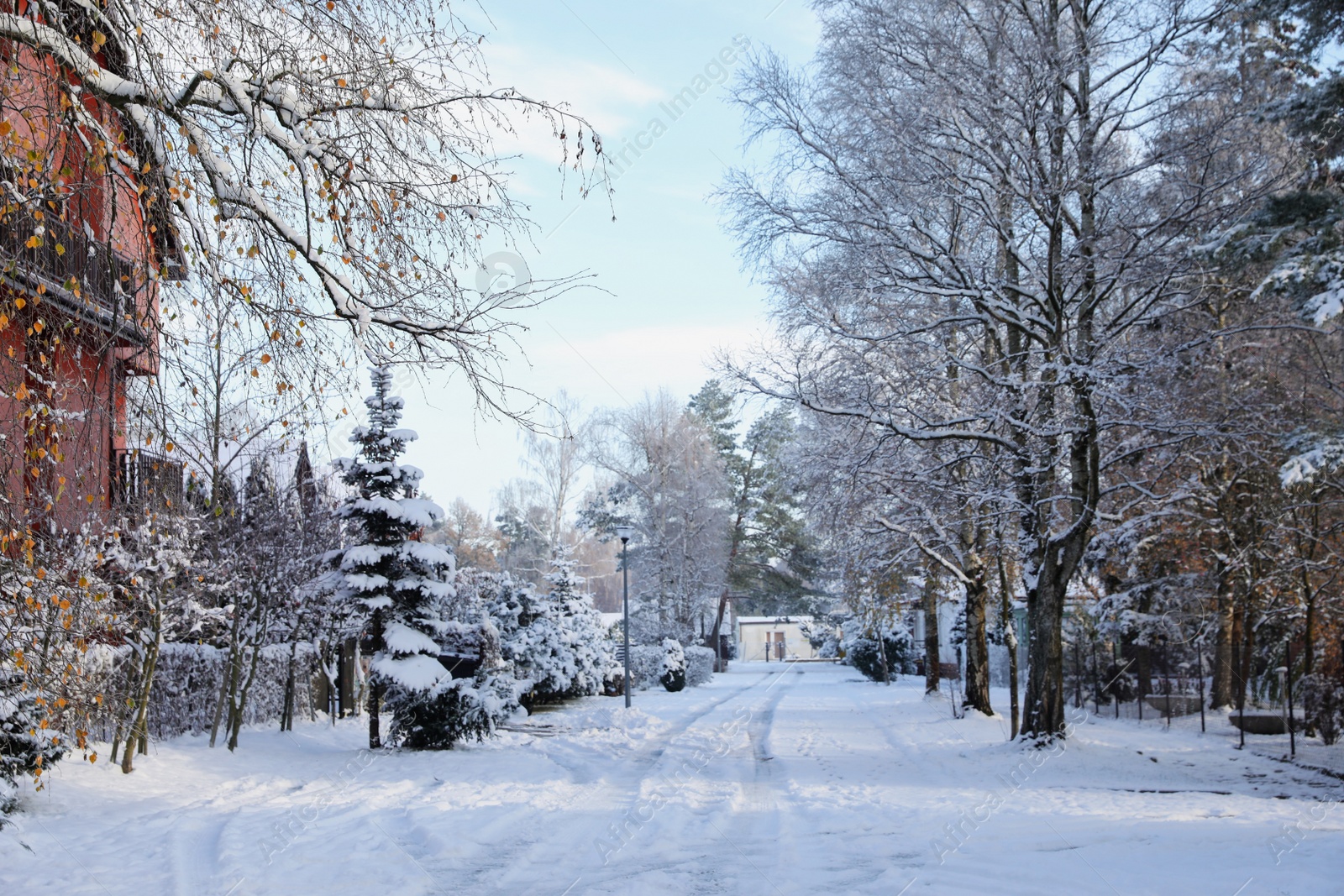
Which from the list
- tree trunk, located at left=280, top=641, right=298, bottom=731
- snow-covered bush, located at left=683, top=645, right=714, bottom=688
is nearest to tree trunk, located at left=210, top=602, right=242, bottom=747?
tree trunk, located at left=280, top=641, right=298, bottom=731

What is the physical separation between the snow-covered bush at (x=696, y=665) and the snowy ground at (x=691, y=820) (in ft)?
66.4

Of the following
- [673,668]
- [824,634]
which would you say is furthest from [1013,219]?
[824,634]

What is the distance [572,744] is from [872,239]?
9637mm

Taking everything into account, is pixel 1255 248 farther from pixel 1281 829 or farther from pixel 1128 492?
pixel 1128 492

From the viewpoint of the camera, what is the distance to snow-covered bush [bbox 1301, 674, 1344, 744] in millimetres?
14867

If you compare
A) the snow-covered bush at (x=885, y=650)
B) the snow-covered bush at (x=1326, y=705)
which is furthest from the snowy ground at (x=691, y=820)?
the snow-covered bush at (x=885, y=650)

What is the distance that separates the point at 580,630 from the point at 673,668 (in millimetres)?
7462

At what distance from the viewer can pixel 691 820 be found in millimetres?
9719

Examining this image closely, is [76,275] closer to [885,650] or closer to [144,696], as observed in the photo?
[144,696]

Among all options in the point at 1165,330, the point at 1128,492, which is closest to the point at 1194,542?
the point at 1128,492

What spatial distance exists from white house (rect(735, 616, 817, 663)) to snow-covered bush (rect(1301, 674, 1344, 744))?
7136 centimetres

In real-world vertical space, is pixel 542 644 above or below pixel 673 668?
above

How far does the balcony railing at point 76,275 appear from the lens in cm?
432

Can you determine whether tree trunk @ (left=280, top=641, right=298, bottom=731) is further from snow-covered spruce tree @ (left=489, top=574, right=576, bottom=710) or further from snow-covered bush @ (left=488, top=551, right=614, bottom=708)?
snow-covered spruce tree @ (left=489, top=574, right=576, bottom=710)
